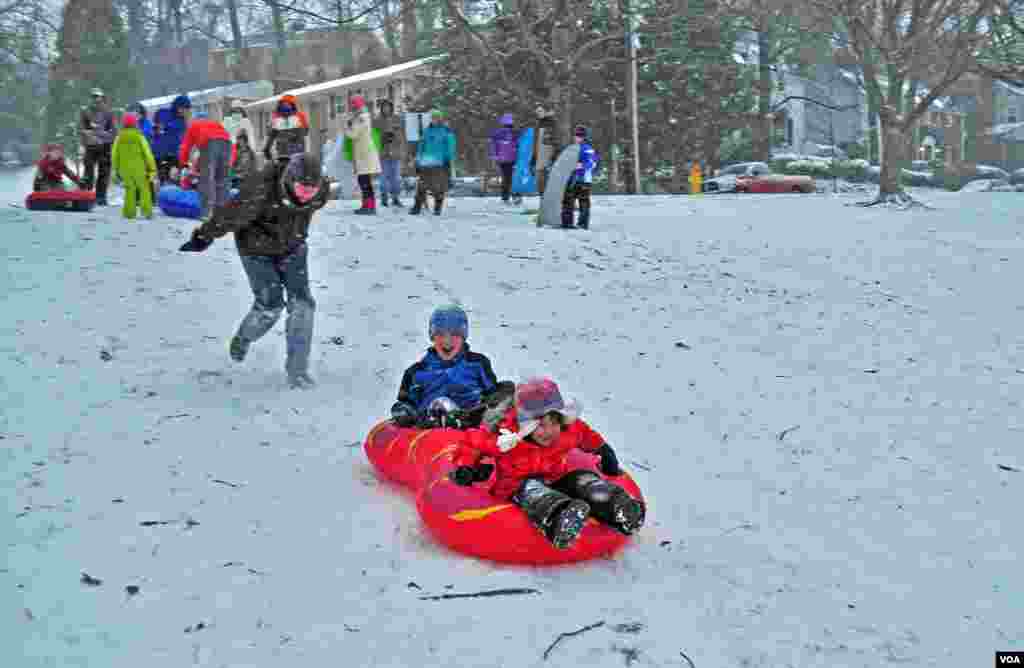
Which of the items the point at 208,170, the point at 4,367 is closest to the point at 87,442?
the point at 4,367

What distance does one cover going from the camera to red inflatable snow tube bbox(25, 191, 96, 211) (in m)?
14.1

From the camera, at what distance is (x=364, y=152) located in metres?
14.4

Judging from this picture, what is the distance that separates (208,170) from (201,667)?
1001cm

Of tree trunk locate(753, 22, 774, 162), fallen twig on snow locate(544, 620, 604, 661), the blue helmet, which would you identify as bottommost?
fallen twig on snow locate(544, 620, 604, 661)

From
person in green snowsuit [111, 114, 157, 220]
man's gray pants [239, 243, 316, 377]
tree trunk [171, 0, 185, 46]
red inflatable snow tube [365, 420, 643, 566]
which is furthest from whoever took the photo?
tree trunk [171, 0, 185, 46]

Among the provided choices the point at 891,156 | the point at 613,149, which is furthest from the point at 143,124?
the point at 891,156

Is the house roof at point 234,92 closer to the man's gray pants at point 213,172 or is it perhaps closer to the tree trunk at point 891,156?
the tree trunk at point 891,156

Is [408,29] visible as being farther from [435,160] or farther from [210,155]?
[210,155]

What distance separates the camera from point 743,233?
1469 cm

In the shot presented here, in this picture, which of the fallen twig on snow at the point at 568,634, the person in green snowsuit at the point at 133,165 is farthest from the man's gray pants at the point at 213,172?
the fallen twig on snow at the point at 568,634

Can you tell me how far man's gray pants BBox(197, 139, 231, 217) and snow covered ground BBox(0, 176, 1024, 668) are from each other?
991 mm

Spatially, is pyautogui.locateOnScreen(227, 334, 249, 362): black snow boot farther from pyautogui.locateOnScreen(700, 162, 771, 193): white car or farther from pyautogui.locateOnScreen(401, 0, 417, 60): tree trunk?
pyautogui.locateOnScreen(700, 162, 771, 193): white car

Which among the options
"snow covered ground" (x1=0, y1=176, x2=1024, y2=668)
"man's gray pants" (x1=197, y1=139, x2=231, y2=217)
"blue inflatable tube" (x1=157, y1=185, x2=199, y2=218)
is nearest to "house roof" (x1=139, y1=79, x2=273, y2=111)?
"blue inflatable tube" (x1=157, y1=185, x2=199, y2=218)

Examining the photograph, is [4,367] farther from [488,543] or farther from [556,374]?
[488,543]
